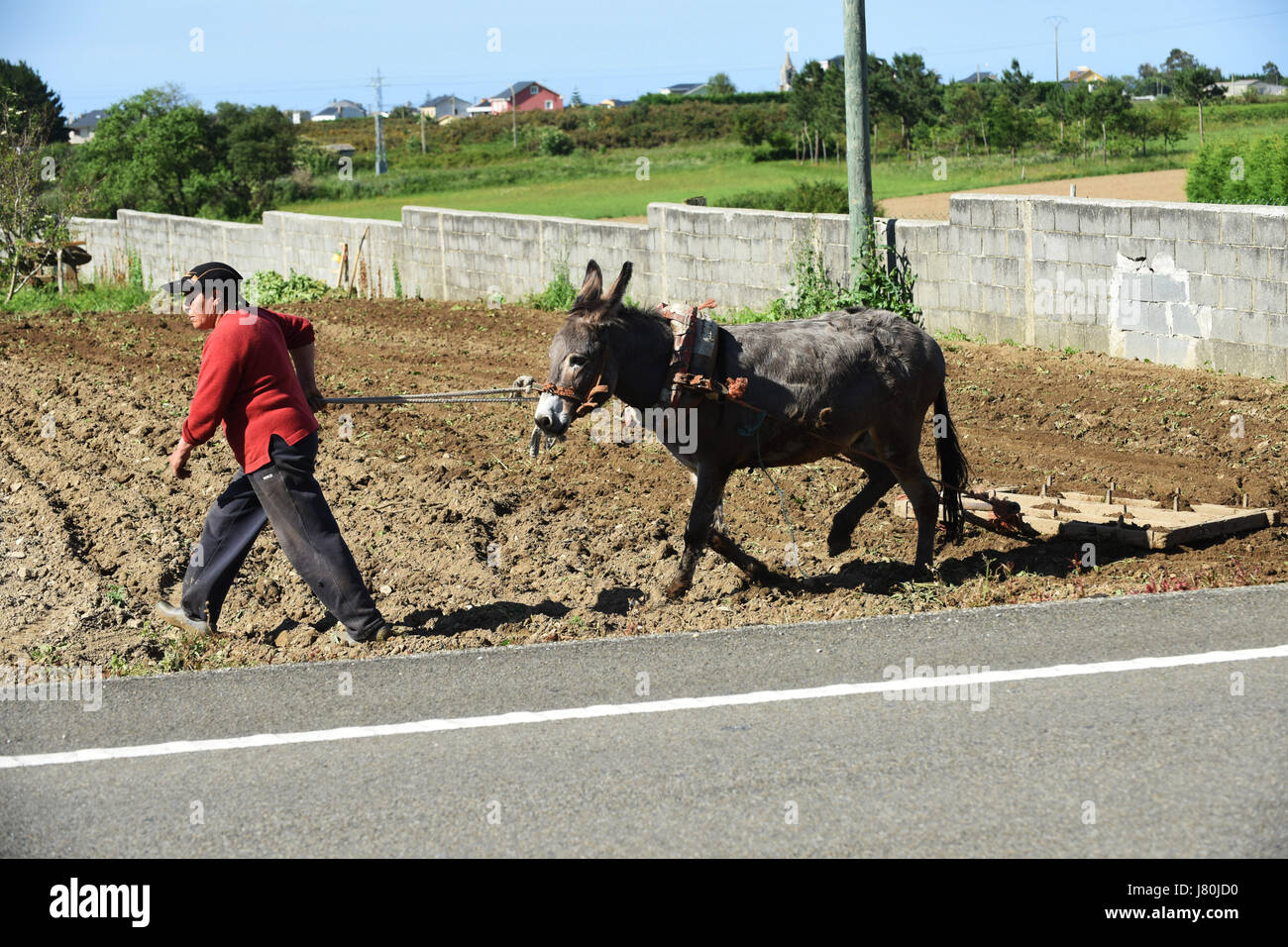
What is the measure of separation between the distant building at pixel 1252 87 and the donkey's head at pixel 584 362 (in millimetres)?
84398

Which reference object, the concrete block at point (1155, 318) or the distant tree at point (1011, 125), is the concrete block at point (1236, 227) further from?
the distant tree at point (1011, 125)

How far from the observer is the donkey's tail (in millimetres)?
8555

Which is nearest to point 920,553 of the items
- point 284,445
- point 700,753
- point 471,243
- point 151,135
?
point 700,753

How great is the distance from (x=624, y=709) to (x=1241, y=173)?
24.6m

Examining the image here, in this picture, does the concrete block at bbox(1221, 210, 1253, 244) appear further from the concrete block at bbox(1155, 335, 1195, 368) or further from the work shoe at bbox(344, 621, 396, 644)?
the work shoe at bbox(344, 621, 396, 644)

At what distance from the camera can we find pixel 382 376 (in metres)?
17.0

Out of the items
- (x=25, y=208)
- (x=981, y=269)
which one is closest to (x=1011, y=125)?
(x=25, y=208)

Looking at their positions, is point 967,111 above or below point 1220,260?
above

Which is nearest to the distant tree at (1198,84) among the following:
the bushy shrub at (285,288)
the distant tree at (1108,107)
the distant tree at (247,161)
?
the distant tree at (1108,107)

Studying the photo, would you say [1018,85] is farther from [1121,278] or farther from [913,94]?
[1121,278]

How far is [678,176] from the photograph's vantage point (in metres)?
67.8

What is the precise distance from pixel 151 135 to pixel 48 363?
143ft
